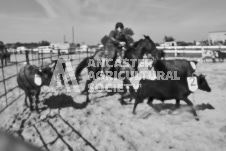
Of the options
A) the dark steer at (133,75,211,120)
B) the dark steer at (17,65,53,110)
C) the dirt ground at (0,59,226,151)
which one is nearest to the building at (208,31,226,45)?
the dirt ground at (0,59,226,151)

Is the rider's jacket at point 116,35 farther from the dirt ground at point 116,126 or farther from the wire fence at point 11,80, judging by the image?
the wire fence at point 11,80

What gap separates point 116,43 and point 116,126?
3413mm

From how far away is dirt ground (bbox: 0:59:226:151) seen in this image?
3.79m

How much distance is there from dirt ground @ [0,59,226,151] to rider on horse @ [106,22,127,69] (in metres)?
1.62

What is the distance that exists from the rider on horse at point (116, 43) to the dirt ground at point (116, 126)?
1620mm

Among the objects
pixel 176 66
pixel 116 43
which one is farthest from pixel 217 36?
pixel 116 43

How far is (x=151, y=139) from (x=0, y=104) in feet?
15.7

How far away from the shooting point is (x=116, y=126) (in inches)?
184

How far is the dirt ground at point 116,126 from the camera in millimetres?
3795

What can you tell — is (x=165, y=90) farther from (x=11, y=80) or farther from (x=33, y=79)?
(x=11, y=80)

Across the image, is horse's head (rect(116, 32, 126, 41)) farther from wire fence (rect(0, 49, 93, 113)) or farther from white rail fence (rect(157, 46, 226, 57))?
white rail fence (rect(157, 46, 226, 57))

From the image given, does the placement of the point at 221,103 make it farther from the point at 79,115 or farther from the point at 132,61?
the point at 79,115

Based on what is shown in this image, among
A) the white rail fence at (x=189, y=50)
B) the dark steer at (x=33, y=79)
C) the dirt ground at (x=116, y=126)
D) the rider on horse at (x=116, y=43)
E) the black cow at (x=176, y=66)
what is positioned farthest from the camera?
the white rail fence at (x=189, y=50)

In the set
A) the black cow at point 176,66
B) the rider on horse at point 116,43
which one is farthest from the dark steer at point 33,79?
the black cow at point 176,66
